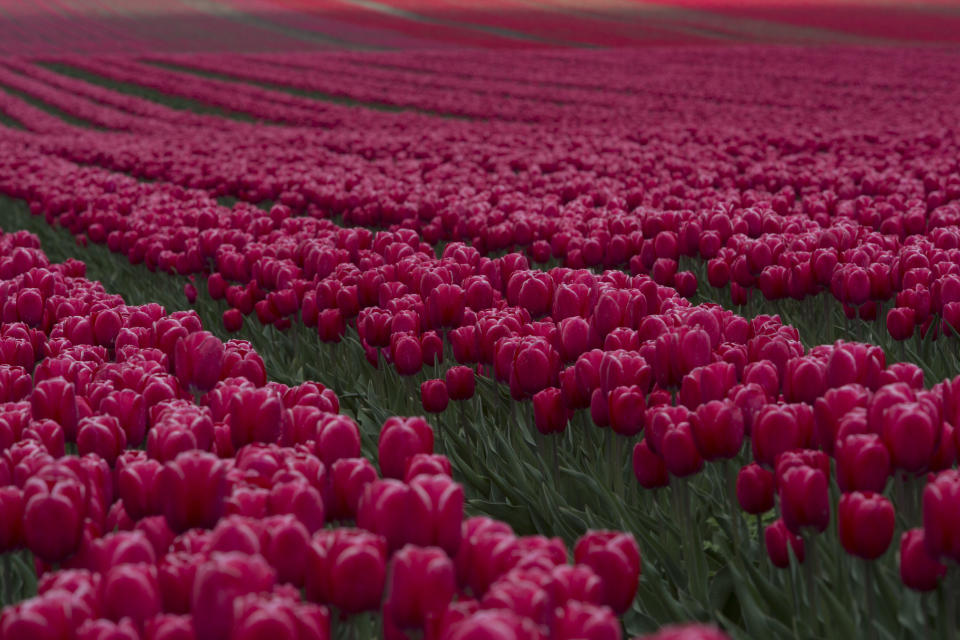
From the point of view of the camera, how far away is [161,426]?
221 centimetres

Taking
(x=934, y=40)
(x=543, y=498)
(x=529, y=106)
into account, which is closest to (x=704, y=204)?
(x=543, y=498)

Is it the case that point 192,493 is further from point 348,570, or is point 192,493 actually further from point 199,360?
point 199,360

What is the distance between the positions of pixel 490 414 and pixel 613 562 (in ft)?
7.34

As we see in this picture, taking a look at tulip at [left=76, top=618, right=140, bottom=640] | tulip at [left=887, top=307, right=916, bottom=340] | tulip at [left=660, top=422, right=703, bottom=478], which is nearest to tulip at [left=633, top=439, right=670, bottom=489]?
tulip at [left=660, top=422, right=703, bottom=478]

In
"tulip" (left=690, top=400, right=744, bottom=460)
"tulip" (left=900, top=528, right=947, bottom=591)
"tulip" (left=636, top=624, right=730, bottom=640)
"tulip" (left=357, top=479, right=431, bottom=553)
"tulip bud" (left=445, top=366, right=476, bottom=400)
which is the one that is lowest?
"tulip bud" (left=445, top=366, right=476, bottom=400)

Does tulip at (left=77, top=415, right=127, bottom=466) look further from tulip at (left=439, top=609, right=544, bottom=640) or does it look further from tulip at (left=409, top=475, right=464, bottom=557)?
tulip at (left=439, top=609, right=544, bottom=640)

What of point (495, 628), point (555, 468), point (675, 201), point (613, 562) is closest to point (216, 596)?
point (495, 628)

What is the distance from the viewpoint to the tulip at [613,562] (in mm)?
1675

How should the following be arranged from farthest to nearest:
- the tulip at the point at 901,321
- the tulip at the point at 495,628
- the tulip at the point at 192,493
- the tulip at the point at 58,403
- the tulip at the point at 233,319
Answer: the tulip at the point at 233,319 → the tulip at the point at 901,321 → the tulip at the point at 58,403 → the tulip at the point at 192,493 → the tulip at the point at 495,628

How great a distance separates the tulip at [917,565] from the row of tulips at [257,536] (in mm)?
608

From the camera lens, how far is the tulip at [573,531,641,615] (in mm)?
1675

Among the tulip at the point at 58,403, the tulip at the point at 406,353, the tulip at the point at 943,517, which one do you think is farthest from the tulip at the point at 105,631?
the tulip at the point at 406,353

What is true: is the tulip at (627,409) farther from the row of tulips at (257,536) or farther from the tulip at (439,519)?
the tulip at (439,519)

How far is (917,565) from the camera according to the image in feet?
6.37
